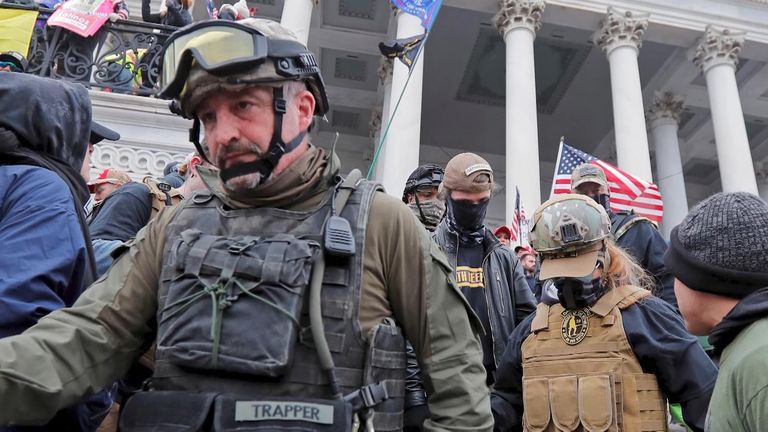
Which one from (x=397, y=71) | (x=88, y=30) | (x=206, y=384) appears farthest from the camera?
(x=397, y=71)

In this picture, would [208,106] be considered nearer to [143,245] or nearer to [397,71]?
[143,245]

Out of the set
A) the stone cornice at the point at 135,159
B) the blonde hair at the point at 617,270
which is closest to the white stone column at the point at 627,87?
the stone cornice at the point at 135,159

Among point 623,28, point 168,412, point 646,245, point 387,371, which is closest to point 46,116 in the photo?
point 168,412

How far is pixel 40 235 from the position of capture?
203cm

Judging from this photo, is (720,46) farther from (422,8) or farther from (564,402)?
(564,402)

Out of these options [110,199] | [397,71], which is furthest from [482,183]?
[397,71]

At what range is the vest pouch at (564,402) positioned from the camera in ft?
10.2

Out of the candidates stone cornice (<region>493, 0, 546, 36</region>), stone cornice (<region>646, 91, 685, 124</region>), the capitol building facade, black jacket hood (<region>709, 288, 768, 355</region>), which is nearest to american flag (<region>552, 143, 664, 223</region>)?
the capitol building facade

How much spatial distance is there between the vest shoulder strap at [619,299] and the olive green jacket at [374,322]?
4.92ft

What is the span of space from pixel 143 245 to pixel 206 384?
0.56 metres

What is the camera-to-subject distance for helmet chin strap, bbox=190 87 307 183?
1.83m

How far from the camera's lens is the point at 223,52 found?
5.95 ft

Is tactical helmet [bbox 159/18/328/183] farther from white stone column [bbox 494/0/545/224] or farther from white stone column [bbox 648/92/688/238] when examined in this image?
white stone column [bbox 648/92/688/238]

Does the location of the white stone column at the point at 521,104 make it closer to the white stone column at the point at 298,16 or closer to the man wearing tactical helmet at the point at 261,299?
the white stone column at the point at 298,16
